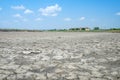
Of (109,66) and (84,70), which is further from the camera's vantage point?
(109,66)

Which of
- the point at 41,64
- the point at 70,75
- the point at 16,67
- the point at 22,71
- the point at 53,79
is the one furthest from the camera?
the point at 41,64

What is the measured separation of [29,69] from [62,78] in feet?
4.00

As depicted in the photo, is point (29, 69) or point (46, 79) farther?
point (29, 69)

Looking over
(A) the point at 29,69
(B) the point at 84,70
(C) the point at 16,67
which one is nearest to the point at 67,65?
(B) the point at 84,70

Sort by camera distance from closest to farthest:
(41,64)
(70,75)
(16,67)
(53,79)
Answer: (53,79) < (70,75) < (16,67) < (41,64)

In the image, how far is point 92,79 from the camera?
416cm

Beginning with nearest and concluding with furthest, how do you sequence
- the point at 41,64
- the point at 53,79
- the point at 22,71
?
the point at 53,79 → the point at 22,71 → the point at 41,64

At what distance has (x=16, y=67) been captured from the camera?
5277 millimetres

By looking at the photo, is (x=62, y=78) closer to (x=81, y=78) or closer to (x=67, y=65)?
(x=81, y=78)

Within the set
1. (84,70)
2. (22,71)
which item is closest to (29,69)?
(22,71)

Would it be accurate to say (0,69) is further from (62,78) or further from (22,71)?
(62,78)

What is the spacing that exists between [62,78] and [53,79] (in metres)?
0.23

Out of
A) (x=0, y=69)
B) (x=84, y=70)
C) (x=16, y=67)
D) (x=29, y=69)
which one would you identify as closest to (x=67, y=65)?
(x=84, y=70)

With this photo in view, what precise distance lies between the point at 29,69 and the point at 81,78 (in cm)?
159
